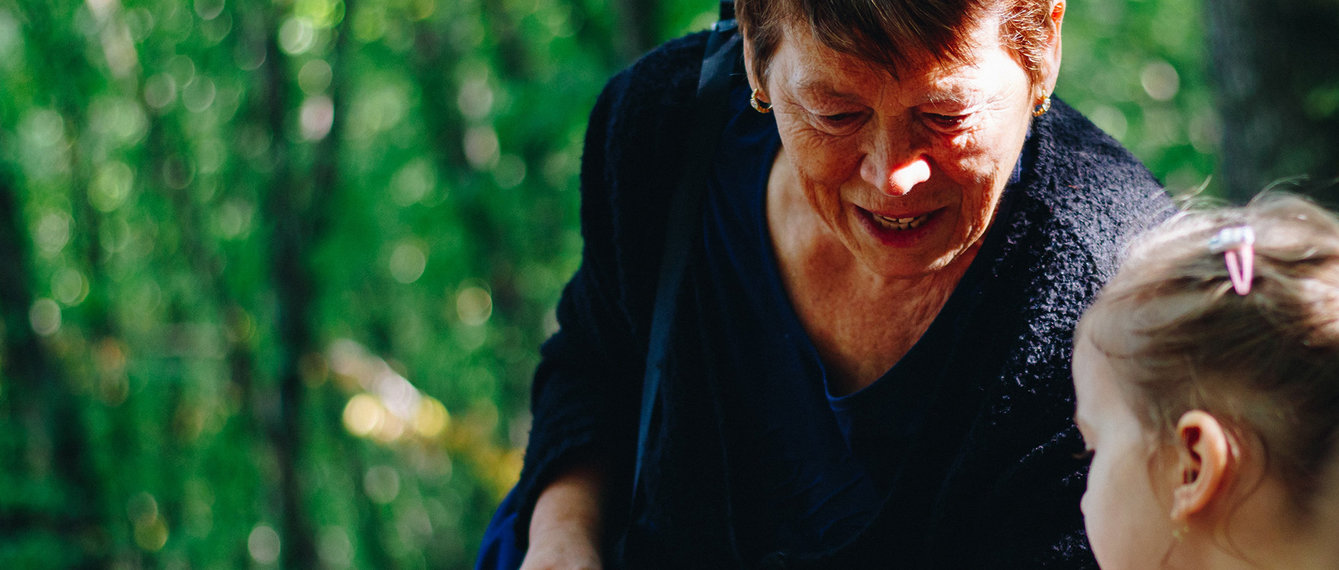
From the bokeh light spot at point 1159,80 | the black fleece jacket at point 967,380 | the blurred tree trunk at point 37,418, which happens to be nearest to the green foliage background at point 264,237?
the blurred tree trunk at point 37,418

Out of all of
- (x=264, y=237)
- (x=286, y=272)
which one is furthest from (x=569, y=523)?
(x=264, y=237)

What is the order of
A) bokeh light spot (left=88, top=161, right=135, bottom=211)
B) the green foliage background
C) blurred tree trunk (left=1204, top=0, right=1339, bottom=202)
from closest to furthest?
1. blurred tree trunk (left=1204, top=0, right=1339, bottom=202)
2. the green foliage background
3. bokeh light spot (left=88, top=161, right=135, bottom=211)

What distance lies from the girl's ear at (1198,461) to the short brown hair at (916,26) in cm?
51

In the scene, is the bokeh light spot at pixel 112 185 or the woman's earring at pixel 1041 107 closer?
the woman's earring at pixel 1041 107

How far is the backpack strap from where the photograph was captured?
1.82 m

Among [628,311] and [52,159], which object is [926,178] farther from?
[52,159]

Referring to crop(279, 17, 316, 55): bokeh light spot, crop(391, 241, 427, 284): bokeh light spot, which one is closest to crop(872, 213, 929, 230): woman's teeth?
crop(279, 17, 316, 55): bokeh light spot

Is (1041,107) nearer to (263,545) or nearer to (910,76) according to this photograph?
(910,76)

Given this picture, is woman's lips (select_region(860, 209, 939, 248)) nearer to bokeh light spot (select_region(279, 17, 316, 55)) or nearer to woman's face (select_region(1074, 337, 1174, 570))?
woman's face (select_region(1074, 337, 1174, 570))

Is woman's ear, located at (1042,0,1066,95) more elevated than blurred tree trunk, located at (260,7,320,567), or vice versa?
woman's ear, located at (1042,0,1066,95)

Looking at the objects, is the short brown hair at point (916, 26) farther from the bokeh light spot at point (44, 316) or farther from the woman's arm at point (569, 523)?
the bokeh light spot at point (44, 316)

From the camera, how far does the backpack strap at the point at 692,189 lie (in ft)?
5.96

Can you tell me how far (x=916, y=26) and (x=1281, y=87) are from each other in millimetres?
2222

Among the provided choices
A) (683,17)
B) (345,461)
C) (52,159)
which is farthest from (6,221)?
(683,17)
